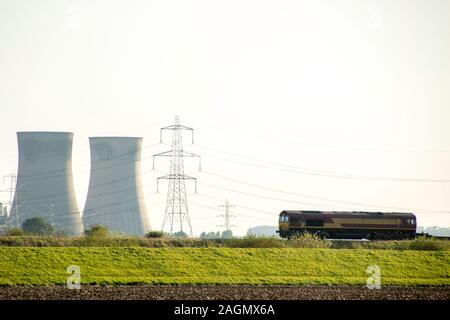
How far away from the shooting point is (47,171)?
12325 centimetres

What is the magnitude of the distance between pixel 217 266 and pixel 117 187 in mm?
79726

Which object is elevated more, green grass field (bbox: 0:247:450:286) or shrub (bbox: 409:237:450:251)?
shrub (bbox: 409:237:450:251)

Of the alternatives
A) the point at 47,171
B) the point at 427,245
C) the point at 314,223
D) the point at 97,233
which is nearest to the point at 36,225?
the point at 47,171

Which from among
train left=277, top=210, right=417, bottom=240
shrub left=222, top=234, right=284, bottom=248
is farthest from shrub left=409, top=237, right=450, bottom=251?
train left=277, top=210, right=417, bottom=240

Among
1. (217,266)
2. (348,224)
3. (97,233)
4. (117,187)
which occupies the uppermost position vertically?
(117,187)

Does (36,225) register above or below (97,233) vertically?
above

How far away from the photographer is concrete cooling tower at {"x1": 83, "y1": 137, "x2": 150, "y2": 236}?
123062 mm

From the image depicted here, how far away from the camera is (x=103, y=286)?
3828 centimetres

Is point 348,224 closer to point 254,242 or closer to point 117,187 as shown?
point 254,242

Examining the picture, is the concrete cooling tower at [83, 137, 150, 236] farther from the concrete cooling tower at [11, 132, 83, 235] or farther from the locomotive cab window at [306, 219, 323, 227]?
the locomotive cab window at [306, 219, 323, 227]

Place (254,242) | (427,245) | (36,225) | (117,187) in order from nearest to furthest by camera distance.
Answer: (254,242)
(427,245)
(117,187)
(36,225)

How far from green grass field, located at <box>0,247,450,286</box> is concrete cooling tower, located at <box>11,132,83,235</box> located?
79296mm
